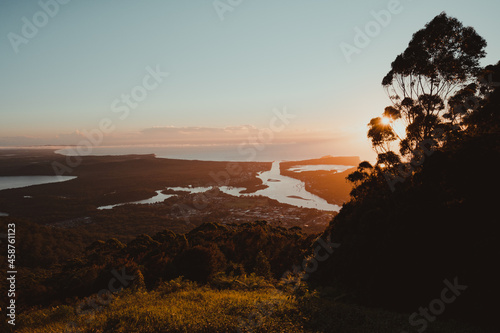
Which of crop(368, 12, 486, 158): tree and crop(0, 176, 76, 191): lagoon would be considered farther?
crop(0, 176, 76, 191): lagoon

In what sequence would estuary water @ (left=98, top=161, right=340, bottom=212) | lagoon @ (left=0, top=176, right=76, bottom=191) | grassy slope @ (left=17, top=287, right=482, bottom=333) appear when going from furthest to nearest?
lagoon @ (left=0, top=176, right=76, bottom=191) < estuary water @ (left=98, top=161, right=340, bottom=212) < grassy slope @ (left=17, top=287, right=482, bottom=333)

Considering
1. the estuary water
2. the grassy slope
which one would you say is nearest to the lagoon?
the estuary water

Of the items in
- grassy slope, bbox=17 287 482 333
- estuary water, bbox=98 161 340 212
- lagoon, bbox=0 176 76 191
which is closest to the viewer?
grassy slope, bbox=17 287 482 333

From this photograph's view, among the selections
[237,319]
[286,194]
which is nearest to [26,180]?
[286,194]

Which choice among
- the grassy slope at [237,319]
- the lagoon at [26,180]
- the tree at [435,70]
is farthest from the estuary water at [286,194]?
the lagoon at [26,180]

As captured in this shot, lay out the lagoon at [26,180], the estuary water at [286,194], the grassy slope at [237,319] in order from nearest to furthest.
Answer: the grassy slope at [237,319] → the estuary water at [286,194] → the lagoon at [26,180]

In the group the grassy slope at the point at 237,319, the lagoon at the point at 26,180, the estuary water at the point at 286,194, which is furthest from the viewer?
the lagoon at the point at 26,180

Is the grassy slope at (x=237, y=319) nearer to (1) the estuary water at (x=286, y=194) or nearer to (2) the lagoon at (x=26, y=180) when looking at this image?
(1) the estuary water at (x=286, y=194)

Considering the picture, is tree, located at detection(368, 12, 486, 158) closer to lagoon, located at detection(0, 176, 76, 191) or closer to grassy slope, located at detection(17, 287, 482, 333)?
grassy slope, located at detection(17, 287, 482, 333)

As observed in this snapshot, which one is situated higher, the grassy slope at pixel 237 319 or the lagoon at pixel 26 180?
the grassy slope at pixel 237 319

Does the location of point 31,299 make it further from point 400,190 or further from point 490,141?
point 490,141

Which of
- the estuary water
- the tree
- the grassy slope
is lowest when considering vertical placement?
the estuary water

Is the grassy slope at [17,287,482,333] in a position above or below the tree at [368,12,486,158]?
below
